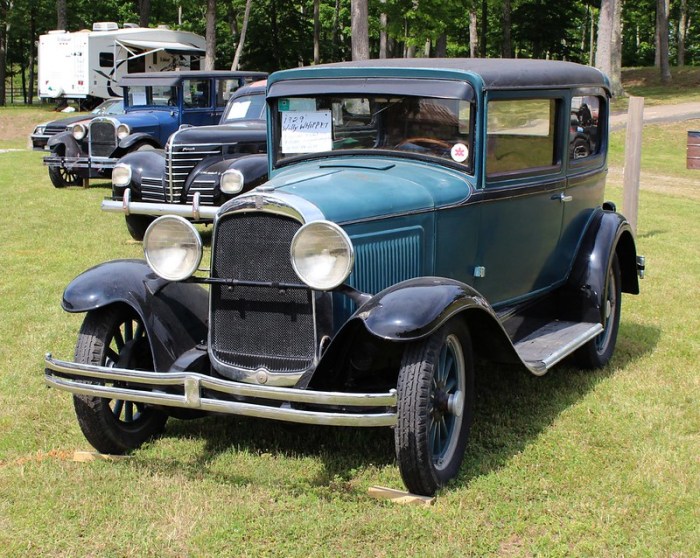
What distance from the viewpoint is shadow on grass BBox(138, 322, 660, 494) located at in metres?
4.13

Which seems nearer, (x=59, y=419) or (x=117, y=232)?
(x=59, y=419)

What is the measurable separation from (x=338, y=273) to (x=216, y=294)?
67 cm

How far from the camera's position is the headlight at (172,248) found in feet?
13.3

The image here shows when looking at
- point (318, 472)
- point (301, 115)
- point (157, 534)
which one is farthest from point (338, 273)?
point (301, 115)

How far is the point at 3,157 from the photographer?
840 inches

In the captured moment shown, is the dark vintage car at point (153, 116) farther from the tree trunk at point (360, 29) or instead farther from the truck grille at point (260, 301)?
the truck grille at point (260, 301)

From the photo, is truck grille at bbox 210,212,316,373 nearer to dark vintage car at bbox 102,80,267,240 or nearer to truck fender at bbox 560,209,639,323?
truck fender at bbox 560,209,639,323

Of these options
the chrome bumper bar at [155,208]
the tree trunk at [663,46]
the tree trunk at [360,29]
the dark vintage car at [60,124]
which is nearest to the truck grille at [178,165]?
the chrome bumper bar at [155,208]

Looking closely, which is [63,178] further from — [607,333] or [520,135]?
[520,135]

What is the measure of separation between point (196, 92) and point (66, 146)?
2647mm

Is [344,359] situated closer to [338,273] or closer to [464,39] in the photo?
[338,273]

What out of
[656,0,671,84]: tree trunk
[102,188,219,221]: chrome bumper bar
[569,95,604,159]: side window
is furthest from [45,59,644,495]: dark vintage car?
[656,0,671,84]: tree trunk

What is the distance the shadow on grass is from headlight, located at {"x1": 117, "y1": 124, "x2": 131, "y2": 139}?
1065 cm

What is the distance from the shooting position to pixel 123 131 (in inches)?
582
